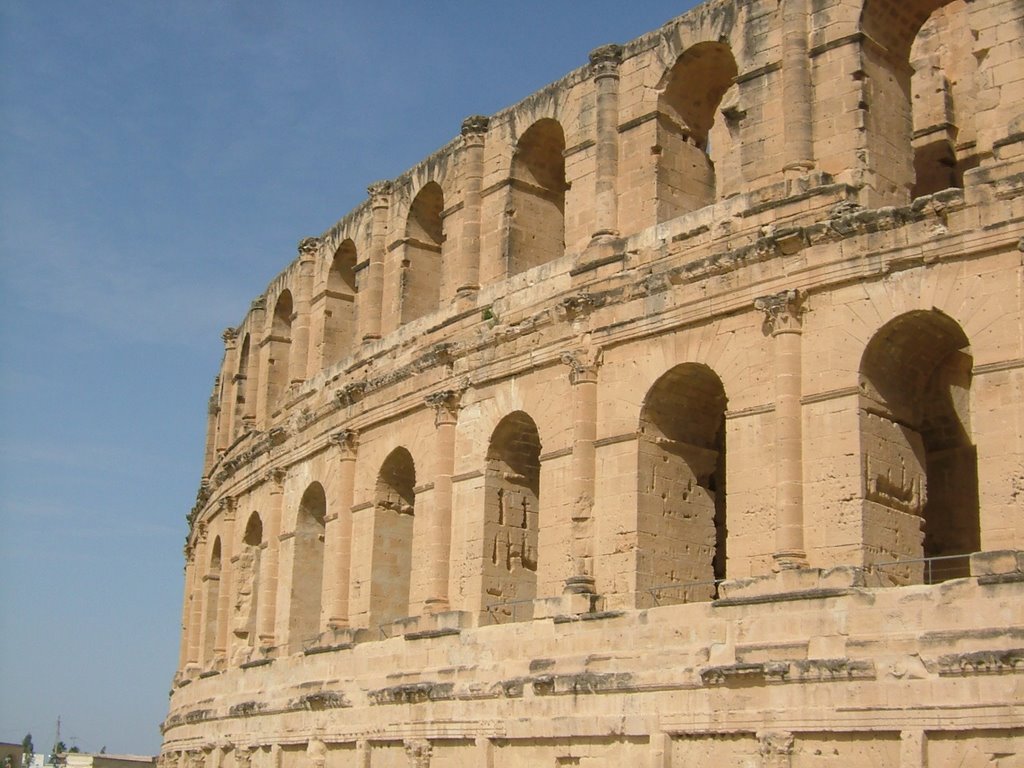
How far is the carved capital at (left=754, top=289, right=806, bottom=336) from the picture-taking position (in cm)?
1619

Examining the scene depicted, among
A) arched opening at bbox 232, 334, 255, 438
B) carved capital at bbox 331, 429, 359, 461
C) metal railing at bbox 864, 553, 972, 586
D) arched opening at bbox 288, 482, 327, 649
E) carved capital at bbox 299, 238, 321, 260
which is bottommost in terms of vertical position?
metal railing at bbox 864, 553, 972, 586

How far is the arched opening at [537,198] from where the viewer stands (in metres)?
21.6

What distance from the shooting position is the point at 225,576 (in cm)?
2973

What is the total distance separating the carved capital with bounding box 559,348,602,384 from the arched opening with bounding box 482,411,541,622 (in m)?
1.47

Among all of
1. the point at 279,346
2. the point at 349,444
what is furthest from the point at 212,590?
the point at 349,444

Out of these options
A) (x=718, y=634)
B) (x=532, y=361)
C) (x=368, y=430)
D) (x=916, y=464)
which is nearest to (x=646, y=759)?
(x=718, y=634)

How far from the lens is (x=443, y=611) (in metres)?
20.3

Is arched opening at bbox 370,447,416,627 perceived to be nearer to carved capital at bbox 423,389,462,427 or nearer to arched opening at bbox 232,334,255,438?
carved capital at bbox 423,389,462,427

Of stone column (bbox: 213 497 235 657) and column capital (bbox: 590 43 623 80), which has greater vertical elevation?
column capital (bbox: 590 43 623 80)

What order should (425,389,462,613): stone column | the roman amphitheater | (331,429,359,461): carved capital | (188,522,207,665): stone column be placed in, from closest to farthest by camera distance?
the roman amphitheater → (425,389,462,613): stone column → (331,429,359,461): carved capital → (188,522,207,665): stone column

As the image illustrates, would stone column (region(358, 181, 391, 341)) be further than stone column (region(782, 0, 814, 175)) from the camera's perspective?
Yes

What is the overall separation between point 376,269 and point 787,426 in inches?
416

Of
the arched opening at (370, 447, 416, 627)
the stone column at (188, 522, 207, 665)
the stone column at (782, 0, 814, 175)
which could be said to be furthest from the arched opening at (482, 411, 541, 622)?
the stone column at (188, 522, 207, 665)

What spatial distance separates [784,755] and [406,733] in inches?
266
